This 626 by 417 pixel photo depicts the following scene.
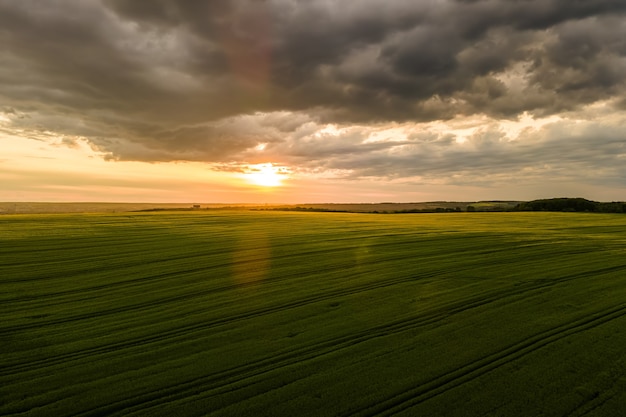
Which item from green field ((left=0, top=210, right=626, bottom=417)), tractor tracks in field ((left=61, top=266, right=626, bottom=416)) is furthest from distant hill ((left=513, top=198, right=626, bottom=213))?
tractor tracks in field ((left=61, top=266, right=626, bottom=416))

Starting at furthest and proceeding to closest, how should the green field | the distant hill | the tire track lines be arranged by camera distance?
the distant hill < the green field < the tire track lines

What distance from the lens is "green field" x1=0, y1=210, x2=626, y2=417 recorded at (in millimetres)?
6160

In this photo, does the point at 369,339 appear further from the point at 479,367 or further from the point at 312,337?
the point at 479,367

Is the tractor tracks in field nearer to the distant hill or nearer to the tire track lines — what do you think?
the tire track lines

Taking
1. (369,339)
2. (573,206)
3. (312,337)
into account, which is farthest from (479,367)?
(573,206)

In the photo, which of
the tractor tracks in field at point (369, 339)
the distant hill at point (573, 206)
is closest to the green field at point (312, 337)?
the tractor tracks in field at point (369, 339)

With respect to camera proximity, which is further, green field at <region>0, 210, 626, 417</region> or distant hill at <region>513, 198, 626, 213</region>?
distant hill at <region>513, 198, 626, 213</region>

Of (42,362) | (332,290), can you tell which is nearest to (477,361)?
(332,290)

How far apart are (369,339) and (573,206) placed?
80.4 meters

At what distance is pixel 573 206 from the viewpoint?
73625 millimetres

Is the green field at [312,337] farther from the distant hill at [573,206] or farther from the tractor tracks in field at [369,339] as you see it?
the distant hill at [573,206]

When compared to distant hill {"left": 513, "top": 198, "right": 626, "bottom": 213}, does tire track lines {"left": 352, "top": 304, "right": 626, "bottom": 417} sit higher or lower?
lower

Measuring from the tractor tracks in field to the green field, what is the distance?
0.03m

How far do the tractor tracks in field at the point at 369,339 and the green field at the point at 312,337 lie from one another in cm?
3
